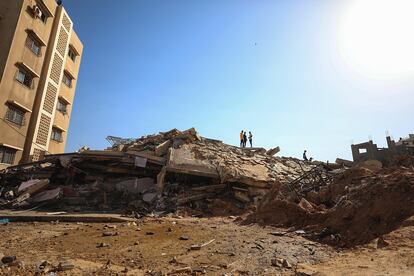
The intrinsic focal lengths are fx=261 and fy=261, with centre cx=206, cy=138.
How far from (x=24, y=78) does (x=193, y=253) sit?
1816 cm

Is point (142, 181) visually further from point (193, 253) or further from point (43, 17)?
point (43, 17)

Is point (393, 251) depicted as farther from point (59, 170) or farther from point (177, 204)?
point (59, 170)

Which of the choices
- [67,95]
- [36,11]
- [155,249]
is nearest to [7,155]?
[67,95]

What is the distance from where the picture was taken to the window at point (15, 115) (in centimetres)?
1606

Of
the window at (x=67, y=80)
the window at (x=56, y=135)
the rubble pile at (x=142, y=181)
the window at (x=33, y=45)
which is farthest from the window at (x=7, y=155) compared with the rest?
the window at (x=67, y=80)

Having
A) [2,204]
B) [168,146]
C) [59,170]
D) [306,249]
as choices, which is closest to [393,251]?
[306,249]

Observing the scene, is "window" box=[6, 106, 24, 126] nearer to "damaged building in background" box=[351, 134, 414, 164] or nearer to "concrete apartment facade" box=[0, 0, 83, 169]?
"concrete apartment facade" box=[0, 0, 83, 169]

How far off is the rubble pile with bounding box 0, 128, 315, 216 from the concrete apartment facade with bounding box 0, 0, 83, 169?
301 centimetres

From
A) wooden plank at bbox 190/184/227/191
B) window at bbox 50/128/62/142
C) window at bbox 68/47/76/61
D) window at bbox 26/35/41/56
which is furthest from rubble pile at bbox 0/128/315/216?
window at bbox 68/47/76/61

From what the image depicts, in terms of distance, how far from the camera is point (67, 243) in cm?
602

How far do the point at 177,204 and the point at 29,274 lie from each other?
8.67 m

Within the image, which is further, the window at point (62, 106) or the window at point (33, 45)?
the window at point (62, 106)

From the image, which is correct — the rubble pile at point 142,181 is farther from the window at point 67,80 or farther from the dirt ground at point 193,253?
the window at point 67,80

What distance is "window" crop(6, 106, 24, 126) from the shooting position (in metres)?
16.1
